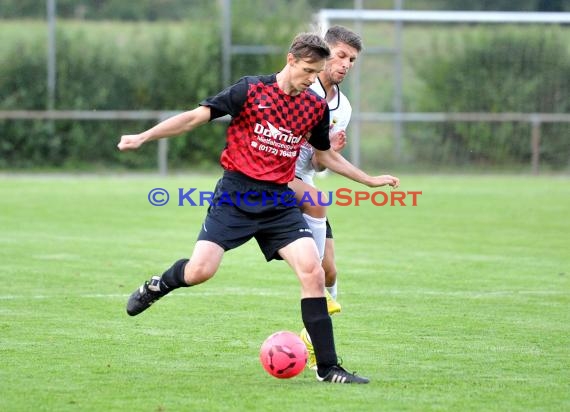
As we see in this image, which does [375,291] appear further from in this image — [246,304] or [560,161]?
[560,161]

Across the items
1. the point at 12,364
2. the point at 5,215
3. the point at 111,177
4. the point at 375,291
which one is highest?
the point at 12,364

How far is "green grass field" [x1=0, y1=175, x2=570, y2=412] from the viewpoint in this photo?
19.6ft

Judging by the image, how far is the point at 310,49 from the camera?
20.8 feet

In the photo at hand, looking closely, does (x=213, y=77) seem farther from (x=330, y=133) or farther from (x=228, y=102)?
(x=228, y=102)

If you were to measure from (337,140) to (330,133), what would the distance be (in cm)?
7

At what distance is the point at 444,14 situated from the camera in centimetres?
2677

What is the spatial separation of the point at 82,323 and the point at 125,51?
62.9 ft

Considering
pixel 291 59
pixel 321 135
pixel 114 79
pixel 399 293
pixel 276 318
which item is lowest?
pixel 114 79

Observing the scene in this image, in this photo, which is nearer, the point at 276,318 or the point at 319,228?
the point at 319,228

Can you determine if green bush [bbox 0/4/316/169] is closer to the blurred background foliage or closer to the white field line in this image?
the blurred background foliage

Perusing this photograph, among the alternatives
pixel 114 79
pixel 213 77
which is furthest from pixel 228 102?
pixel 114 79

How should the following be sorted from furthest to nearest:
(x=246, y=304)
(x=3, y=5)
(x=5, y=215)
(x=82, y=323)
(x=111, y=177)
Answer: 1. (x=3, y=5)
2. (x=111, y=177)
3. (x=5, y=215)
4. (x=246, y=304)
5. (x=82, y=323)

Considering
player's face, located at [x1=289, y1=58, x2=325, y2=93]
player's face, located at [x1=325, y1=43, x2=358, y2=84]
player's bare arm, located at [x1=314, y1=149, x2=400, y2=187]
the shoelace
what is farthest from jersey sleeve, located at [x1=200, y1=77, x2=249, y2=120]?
the shoelace

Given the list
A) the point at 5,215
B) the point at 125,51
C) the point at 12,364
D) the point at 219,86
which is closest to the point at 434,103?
the point at 219,86
